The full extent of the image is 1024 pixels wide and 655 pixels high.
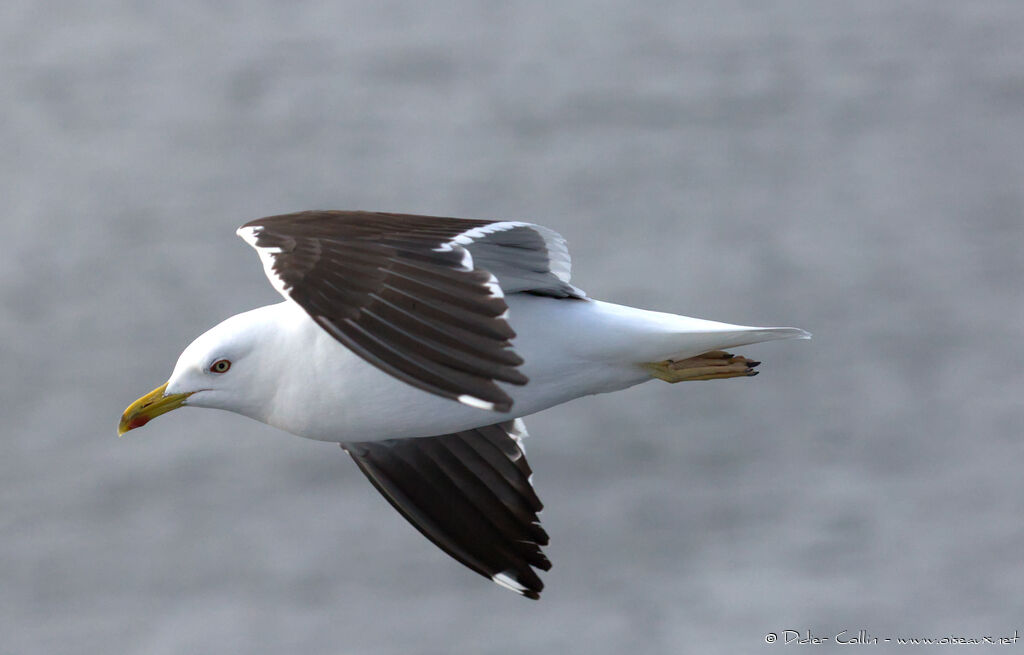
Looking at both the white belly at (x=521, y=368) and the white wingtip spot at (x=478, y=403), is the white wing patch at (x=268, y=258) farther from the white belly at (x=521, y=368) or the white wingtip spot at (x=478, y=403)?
the white wingtip spot at (x=478, y=403)

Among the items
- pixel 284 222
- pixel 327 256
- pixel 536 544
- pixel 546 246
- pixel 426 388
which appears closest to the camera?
pixel 426 388

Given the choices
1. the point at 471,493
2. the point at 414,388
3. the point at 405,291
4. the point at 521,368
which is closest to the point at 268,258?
the point at 405,291

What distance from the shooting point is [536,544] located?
554cm

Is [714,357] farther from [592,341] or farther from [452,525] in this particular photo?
[452,525]

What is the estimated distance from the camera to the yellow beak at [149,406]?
4910 millimetres

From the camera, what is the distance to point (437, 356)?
3.95 metres

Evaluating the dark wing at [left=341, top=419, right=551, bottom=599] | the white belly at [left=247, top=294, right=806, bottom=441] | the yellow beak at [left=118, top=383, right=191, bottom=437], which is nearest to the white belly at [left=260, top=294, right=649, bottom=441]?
the white belly at [left=247, top=294, right=806, bottom=441]

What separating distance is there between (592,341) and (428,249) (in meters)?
0.77

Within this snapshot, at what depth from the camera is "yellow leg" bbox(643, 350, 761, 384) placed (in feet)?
16.6

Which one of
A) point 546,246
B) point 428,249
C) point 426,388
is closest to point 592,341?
point 546,246

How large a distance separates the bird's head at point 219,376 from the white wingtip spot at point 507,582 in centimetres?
108

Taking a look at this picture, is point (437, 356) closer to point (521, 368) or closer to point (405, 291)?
point (405, 291)

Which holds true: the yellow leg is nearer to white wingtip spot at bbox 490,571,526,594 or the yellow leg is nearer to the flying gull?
the flying gull

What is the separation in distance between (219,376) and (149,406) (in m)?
0.25
